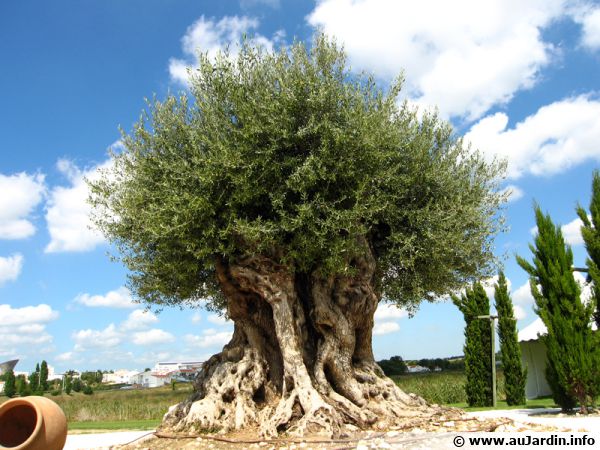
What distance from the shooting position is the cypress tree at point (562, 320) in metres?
15.2

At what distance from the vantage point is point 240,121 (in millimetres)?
13586

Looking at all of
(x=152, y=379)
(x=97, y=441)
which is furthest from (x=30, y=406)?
(x=152, y=379)

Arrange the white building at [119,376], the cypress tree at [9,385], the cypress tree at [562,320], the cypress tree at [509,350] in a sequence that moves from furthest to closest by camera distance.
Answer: the white building at [119,376]
the cypress tree at [9,385]
the cypress tree at [509,350]
the cypress tree at [562,320]

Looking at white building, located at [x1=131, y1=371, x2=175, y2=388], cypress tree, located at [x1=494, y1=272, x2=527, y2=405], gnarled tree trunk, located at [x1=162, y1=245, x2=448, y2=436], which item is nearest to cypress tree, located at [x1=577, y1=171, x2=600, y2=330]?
cypress tree, located at [x1=494, y1=272, x2=527, y2=405]

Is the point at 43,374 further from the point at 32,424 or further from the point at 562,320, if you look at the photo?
the point at 562,320

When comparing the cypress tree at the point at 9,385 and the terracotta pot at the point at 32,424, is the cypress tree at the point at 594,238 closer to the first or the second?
the terracotta pot at the point at 32,424

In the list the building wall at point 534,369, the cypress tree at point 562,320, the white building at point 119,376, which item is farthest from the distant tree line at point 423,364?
the white building at point 119,376

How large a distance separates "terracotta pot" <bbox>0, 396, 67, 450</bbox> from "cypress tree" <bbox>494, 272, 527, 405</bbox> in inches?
674

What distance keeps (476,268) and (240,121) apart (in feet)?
30.1

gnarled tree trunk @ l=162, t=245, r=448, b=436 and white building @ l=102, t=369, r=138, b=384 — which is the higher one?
gnarled tree trunk @ l=162, t=245, r=448, b=436

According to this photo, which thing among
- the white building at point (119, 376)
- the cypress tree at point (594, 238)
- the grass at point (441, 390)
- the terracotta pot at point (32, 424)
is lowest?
the white building at point (119, 376)

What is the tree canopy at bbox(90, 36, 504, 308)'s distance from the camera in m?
12.7

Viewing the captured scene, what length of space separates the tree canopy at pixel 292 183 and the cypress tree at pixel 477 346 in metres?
6.16

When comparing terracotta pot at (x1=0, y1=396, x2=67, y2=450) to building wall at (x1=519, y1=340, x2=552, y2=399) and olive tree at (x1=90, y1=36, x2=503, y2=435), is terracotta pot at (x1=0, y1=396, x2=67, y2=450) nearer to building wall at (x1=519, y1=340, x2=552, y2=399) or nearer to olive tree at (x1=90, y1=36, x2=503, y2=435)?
olive tree at (x1=90, y1=36, x2=503, y2=435)
